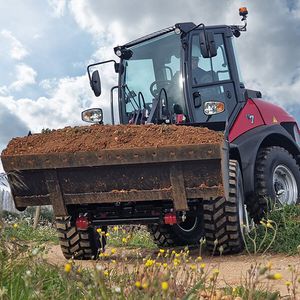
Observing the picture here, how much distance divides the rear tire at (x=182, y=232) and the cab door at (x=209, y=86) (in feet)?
6.28

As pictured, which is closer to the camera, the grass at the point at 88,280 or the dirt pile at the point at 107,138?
the grass at the point at 88,280

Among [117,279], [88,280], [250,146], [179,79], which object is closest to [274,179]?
[250,146]

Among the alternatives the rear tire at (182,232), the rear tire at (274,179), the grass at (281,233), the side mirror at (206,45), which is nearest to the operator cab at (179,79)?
the side mirror at (206,45)

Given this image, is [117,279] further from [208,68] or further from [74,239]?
[208,68]

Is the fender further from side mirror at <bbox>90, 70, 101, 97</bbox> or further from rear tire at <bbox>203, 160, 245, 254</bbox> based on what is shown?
side mirror at <bbox>90, 70, 101, 97</bbox>

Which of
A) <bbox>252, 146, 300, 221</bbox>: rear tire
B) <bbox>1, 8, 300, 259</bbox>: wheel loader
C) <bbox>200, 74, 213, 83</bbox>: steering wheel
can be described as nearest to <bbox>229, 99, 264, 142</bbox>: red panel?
<bbox>1, 8, 300, 259</bbox>: wheel loader

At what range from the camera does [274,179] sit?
23.7 feet

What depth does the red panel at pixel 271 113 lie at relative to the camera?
718 cm

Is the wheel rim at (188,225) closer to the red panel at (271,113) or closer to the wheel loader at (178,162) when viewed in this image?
the wheel loader at (178,162)

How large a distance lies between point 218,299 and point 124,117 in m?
4.73

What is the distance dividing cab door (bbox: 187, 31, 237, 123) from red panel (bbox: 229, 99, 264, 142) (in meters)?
0.16

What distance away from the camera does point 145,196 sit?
4.78 metres

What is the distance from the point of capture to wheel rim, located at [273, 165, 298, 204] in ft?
23.8

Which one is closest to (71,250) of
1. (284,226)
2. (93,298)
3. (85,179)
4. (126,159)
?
(85,179)
